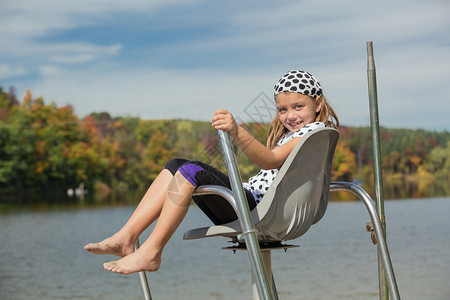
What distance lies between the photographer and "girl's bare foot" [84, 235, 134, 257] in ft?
9.11

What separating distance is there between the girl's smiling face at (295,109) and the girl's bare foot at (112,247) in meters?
0.89

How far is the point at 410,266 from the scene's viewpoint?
18.8 metres

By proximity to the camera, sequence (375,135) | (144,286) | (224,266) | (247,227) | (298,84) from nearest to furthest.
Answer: (247,227) < (298,84) < (144,286) < (375,135) < (224,266)

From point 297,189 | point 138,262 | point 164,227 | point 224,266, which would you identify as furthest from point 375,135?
point 224,266

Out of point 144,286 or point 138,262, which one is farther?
point 144,286

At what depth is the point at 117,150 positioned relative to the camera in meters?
66.5

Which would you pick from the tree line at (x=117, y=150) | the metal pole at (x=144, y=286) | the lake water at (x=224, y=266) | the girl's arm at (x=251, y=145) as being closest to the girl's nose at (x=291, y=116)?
the girl's arm at (x=251, y=145)

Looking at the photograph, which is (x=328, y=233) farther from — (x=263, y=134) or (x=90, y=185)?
(x=90, y=185)

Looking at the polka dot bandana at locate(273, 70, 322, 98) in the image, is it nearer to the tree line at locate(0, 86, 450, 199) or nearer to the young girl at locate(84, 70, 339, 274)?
the young girl at locate(84, 70, 339, 274)

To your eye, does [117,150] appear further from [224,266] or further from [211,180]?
[211,180]

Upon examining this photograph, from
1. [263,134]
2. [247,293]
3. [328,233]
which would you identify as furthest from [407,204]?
[263,134]

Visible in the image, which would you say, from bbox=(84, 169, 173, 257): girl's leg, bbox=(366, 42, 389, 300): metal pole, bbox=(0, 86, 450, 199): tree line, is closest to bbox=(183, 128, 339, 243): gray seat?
bbox=(84, 169, 173, 257): girl's leg

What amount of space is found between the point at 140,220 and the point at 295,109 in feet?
2.81

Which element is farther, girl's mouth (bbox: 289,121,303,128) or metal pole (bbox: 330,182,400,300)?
girl's mouth (bbox: 289,121,303,128)
